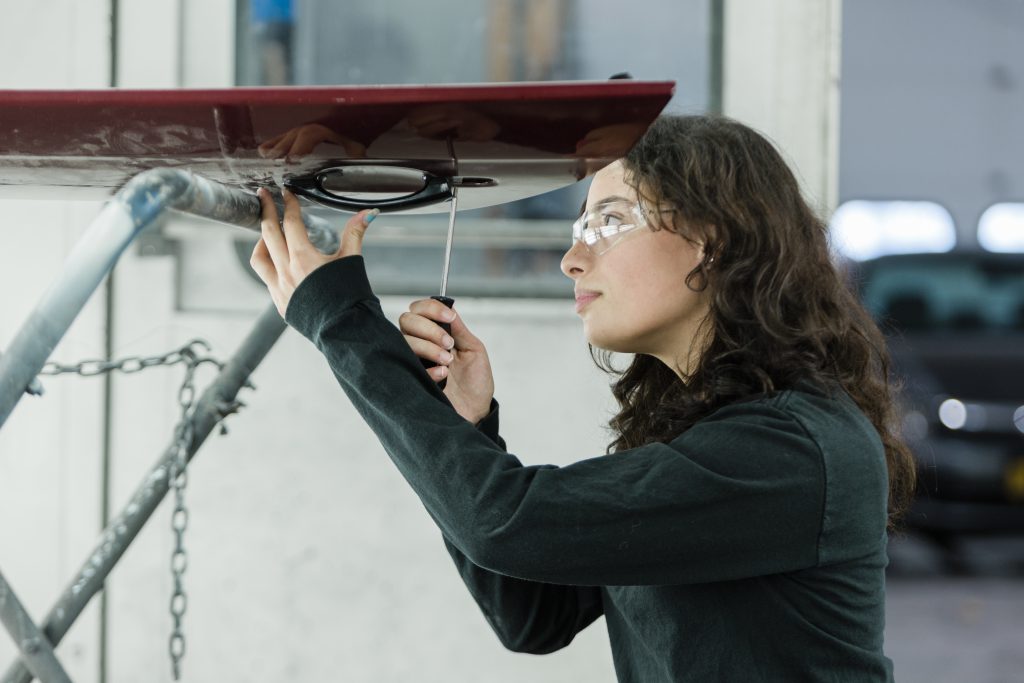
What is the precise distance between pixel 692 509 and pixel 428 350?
0.32m

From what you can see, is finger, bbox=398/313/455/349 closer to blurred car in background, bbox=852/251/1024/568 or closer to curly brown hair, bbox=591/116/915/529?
curly brown hair, bbox=591/116/915/529

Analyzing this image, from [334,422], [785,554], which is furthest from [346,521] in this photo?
[785,554]

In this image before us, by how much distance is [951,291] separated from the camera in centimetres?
654

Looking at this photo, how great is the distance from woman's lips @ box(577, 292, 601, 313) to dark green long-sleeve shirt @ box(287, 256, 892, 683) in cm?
21

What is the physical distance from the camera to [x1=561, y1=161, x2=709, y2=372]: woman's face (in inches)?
51.1

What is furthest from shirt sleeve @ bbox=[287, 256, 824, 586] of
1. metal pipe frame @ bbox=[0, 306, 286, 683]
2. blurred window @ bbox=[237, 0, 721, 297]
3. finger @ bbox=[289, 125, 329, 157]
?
blurred window @ bbox=[237, 0, 721, 297]

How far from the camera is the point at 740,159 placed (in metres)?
1.35

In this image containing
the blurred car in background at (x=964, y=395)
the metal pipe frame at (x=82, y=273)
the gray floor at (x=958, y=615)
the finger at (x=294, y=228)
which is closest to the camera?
the metal pipe frame at (x=82, y=273)

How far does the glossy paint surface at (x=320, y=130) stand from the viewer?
96 cm

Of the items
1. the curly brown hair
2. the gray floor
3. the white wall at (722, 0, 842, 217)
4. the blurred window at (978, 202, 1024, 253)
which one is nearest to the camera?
the curly brown hair

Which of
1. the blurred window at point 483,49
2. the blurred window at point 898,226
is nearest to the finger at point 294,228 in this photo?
the blurred window at point 483,49

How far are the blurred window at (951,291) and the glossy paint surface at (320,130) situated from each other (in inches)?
221

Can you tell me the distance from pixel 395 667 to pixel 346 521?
32cm

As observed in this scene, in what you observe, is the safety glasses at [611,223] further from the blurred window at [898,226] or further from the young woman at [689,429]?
the blurred window at [898,226]
